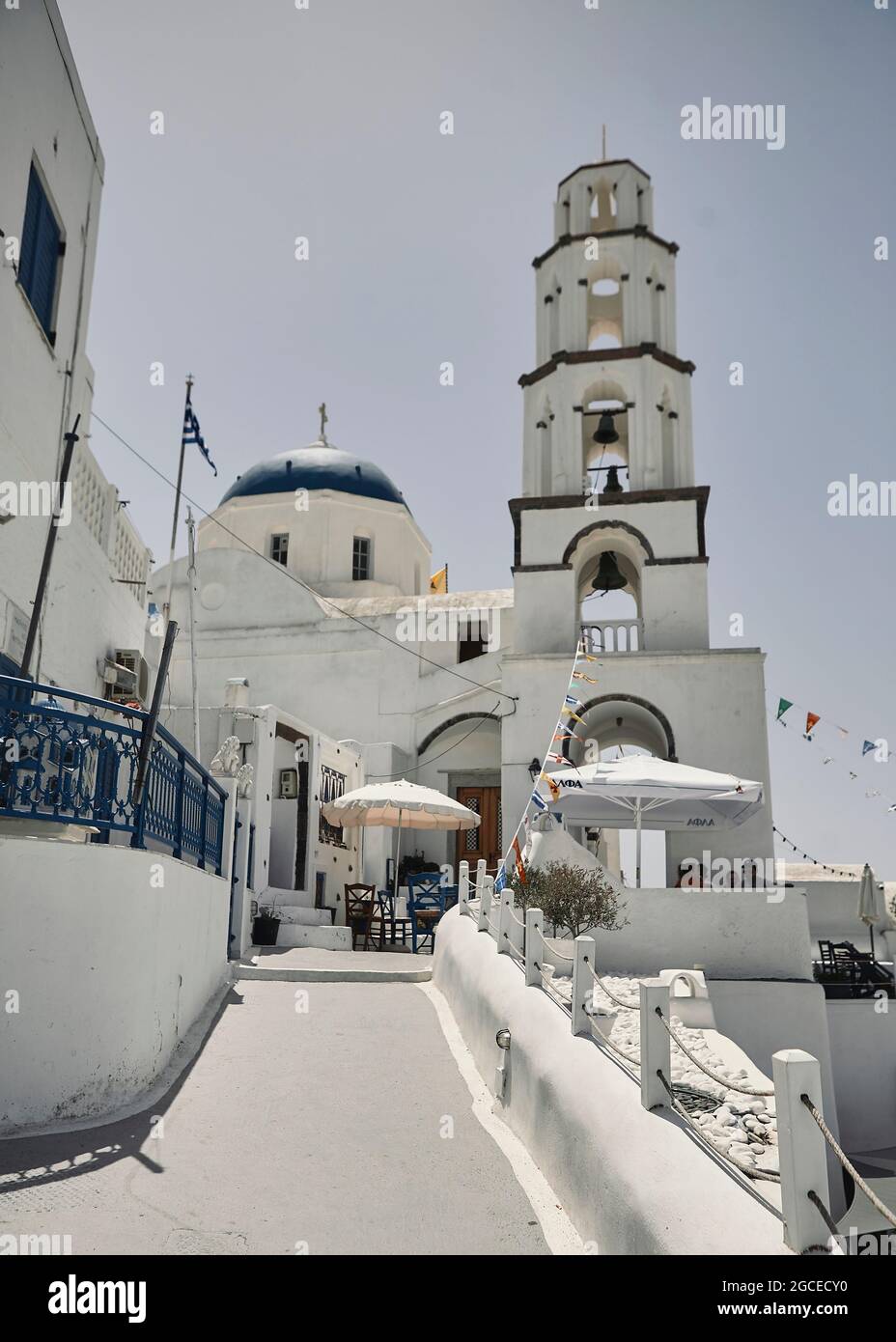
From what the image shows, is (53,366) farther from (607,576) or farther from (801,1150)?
(607,576)

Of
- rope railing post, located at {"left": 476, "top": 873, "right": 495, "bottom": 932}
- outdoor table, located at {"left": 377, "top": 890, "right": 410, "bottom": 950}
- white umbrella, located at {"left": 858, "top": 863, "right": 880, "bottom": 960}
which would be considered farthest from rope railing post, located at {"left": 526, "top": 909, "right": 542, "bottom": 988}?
white umbrella, located at {"left": 858, "top": 863, "right": 880, "bottom": 960}

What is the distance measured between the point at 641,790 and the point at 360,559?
18.3 meters

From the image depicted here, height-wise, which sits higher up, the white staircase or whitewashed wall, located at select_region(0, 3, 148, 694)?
whitewashed wall, located at select_region(0, 3, 148, 694)

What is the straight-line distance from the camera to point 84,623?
1242 centimetres

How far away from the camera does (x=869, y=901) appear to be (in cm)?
1858

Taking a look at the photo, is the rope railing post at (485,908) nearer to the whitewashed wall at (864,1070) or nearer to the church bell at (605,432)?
the whitewashed wall at (864,1070)

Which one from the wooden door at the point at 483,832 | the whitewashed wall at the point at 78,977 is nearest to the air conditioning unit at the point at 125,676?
the whitewashed wall at the point at 78,977

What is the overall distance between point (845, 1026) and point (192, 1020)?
9833 mm

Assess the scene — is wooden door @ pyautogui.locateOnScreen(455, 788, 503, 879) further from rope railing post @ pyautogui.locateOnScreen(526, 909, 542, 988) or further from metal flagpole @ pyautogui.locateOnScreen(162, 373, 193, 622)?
rope railing post @ pyautogui.locateOnScreen(526, 909, 542, 988)

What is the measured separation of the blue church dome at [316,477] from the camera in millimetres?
31016

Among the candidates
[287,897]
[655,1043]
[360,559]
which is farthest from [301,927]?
[360,559]

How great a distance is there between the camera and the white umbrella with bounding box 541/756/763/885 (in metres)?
14.1

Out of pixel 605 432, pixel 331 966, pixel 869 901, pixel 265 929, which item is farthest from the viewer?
pixel 605 432

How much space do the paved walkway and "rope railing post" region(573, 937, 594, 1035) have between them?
98cm
